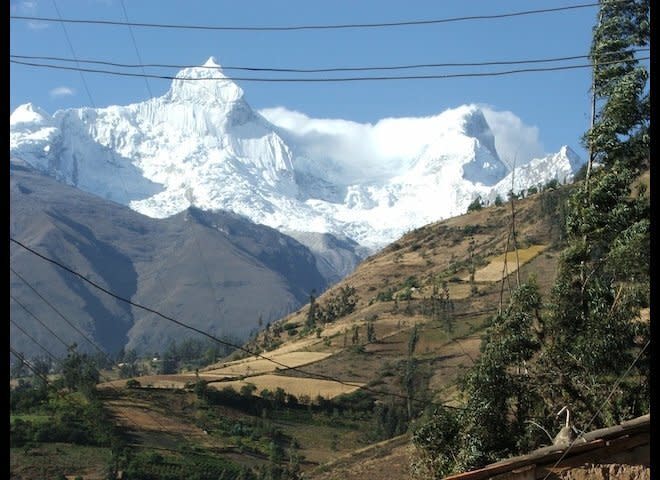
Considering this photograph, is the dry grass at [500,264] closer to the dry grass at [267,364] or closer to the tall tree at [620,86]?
the dry grass at [267,364]

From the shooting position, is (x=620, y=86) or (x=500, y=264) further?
(x=500, y=264)

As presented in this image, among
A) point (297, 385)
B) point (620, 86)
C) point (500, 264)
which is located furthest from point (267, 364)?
point (620, 86)

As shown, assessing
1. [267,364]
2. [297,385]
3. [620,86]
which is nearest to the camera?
[620,86]

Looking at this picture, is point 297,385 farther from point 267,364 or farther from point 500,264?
point 500,264

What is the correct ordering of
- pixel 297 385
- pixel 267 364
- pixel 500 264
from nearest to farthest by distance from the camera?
pixel 297 385, pixel 267 364, pixel 500 264

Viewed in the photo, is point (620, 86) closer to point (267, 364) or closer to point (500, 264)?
point (267, 364)

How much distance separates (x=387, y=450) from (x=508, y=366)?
91.6ft

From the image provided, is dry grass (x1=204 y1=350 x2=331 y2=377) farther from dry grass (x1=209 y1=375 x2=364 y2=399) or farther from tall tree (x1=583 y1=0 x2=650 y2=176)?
tall tree (x1=583 y1=0 x2=650 y2=176)

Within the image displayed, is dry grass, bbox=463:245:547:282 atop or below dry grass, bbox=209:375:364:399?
atop

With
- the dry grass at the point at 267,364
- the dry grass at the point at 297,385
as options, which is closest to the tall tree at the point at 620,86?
the dry grass at the point at 297,385

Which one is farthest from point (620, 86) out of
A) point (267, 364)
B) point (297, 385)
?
point (267, 364)

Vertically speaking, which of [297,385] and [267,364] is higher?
[267,364]

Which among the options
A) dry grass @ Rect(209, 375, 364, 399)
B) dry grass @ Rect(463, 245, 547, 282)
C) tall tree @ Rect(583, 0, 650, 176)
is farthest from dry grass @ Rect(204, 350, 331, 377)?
tall tree @ Rect(583, 0, 650, 176)
